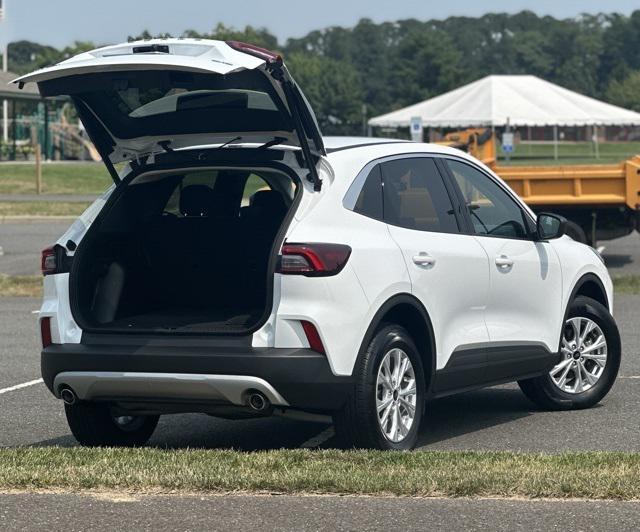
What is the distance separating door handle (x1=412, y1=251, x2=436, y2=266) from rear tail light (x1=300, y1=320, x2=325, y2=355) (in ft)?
2.92

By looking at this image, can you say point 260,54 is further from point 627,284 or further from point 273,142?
point 627,284

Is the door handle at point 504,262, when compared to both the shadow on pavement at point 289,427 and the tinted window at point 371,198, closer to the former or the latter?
the shadow on pavement at point 289,427

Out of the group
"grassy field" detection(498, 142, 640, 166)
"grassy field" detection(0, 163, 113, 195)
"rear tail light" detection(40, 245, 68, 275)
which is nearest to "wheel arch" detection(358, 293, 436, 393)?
"rear tail light" detection(40, 245, 68, 275)

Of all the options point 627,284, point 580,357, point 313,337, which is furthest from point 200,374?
point 627,284

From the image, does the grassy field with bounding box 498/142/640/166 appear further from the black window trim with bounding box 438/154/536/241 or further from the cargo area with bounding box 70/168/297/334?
the cargo area with bounding box 70/168/297/334

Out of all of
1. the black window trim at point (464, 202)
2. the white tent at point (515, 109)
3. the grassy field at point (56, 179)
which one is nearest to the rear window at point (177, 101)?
the black window trim at point (464, 202)

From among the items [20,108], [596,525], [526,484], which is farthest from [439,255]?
[20,108]

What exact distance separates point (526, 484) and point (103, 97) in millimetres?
3262

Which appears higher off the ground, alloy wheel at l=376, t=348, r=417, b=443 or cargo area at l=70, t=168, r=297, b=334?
cargo area at l=70, t=168, r=297, b=334

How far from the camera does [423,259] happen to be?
8016 millimetres

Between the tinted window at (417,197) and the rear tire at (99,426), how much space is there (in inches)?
76.2

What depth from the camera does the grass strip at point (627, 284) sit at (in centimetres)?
1745

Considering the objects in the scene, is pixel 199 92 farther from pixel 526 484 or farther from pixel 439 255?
pixel 526 484

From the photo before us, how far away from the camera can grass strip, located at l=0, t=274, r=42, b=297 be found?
59.0ft
